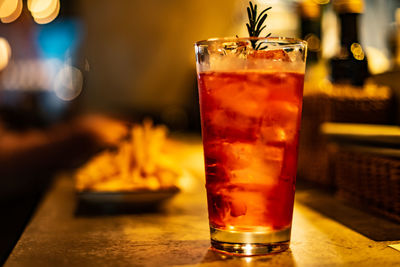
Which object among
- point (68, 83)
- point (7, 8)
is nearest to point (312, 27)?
point (68, 83)

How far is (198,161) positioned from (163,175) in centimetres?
88

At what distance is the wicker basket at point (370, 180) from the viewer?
2.98ft

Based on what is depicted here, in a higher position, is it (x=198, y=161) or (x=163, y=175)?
(x=163, y=175)

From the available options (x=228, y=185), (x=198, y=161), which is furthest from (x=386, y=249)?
(x=198, y=161)

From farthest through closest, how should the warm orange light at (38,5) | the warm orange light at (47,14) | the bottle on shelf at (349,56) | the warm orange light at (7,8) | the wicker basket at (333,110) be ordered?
the warm orange light at (7,8), the warm orange light at (38,5), the warm orange light at (47,14), the bottle on shelf at (349,56), the wicker basket at (333,110)

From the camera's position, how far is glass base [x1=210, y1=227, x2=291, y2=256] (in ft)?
2.20

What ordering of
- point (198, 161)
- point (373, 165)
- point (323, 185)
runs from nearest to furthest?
point (373, 165)
point (323, 185)
point (198, 161)

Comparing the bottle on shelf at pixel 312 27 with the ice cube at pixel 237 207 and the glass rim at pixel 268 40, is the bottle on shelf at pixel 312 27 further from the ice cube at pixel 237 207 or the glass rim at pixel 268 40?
the ice cube at pixel 237 207

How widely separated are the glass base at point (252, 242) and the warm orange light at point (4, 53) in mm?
8619

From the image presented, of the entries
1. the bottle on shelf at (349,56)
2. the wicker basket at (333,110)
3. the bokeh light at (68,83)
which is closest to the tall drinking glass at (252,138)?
the wicker basket at (333,110)

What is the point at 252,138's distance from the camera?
0.68m

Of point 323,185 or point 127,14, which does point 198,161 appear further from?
point 127,14

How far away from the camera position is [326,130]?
3.86ft

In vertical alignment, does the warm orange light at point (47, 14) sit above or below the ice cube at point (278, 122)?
above
